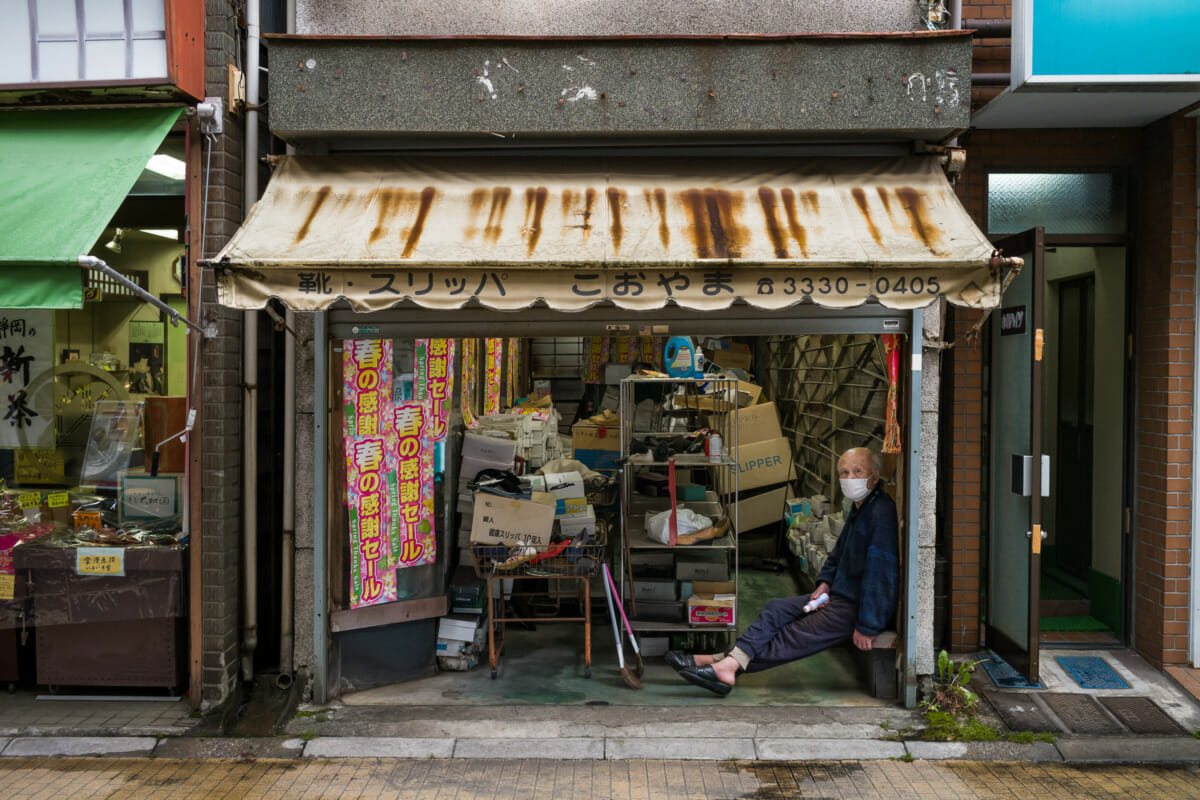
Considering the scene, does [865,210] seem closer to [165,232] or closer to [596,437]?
[596,437]

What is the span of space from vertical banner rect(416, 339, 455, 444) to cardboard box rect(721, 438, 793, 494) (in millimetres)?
3567

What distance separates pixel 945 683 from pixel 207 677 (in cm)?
511

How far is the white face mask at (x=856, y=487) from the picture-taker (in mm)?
6219

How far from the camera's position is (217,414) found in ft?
19.6

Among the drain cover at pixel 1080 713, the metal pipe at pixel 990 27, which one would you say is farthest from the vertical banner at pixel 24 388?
the drain cover at pixel 1080 713

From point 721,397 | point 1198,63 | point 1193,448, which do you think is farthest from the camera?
point 721,397

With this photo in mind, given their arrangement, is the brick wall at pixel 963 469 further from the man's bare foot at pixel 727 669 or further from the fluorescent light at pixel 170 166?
the fluorescent light at pixel 170 166

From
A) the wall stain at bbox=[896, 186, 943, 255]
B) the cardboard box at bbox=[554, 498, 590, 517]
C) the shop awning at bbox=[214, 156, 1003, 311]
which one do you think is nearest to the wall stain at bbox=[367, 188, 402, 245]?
the shop awning at bbox=[214, 156, 1003, 311]

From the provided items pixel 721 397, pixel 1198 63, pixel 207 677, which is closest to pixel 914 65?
pixel 1198 63

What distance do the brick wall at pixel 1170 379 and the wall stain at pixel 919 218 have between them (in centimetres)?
226

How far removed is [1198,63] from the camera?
5.60 meters

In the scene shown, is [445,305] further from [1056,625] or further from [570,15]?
[1056,625]

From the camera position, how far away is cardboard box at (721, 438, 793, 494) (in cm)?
927

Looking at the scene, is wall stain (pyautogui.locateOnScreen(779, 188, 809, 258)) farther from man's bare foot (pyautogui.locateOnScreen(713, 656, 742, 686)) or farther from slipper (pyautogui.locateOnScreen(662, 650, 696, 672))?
slipper (pyautogui.locateOnScreen(662, 650, 696, 672))
